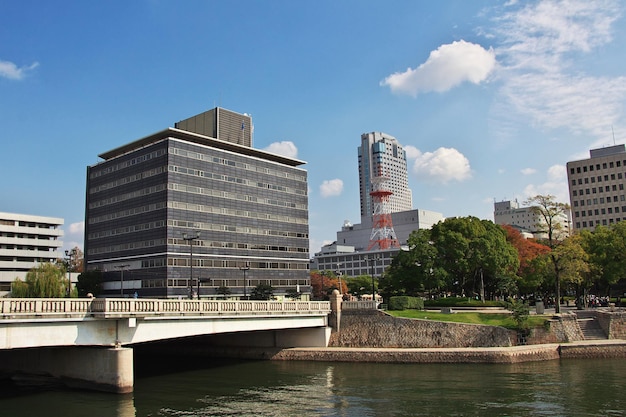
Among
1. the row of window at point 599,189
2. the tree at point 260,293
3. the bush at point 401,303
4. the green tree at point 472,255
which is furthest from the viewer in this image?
the row of window at point 599,189

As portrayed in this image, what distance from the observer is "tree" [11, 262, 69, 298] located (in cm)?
7731

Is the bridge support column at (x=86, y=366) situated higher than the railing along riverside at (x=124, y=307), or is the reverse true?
the railing along riverside at (x=124, y=307)

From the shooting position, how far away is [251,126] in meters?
131

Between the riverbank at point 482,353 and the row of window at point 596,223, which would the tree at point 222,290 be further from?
the row of window at point 596,223

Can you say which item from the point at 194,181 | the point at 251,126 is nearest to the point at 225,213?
the point at 194,181

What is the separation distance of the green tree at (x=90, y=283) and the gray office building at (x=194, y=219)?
191cm

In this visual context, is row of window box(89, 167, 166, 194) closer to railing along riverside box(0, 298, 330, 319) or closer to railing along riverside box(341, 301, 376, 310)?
railing along riverside box(341, 301, 376, 310)

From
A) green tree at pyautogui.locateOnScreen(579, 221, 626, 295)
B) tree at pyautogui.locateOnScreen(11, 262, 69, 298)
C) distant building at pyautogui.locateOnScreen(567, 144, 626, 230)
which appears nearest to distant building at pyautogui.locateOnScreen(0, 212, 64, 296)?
tree at pyautogui.locateOnScreen(11, 262, 69, 298)

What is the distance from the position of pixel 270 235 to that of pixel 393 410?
266 ft

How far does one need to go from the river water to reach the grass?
247 inches

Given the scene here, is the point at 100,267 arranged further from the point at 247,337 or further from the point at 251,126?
the point at 247,337

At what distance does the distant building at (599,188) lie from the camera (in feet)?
461

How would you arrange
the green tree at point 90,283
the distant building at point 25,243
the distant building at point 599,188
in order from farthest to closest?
the distant building at point 599,188 < the distant building at point 25,243 < the green tree at point 90,283

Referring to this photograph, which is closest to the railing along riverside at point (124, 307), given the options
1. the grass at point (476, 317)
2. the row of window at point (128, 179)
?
the grass at point (476, 317)
